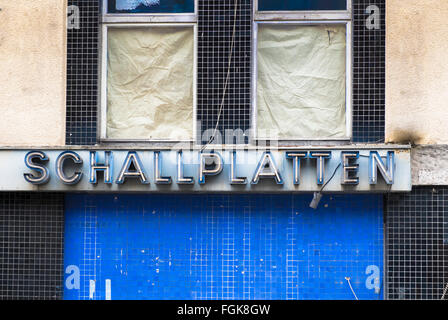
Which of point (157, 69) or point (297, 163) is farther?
point (157, 69)

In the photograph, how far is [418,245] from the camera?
7.65 m

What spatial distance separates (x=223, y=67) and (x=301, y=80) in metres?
1.16

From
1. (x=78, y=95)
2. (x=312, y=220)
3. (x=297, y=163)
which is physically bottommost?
(x=312, y=220)

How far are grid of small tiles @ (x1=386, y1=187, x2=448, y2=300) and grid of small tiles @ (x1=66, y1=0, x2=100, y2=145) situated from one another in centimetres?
453

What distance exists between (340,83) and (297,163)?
1.46 metres

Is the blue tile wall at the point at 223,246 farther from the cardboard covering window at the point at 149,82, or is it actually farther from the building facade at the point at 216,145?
the cardboard covering window at the point at 149,82

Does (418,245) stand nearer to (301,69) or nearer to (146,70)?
(301,69)

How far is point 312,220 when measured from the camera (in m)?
7.87

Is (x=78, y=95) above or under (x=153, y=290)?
above

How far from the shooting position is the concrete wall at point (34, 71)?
26.4ft

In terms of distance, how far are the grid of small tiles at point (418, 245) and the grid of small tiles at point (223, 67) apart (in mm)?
2464

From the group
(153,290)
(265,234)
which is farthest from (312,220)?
(153,290)
